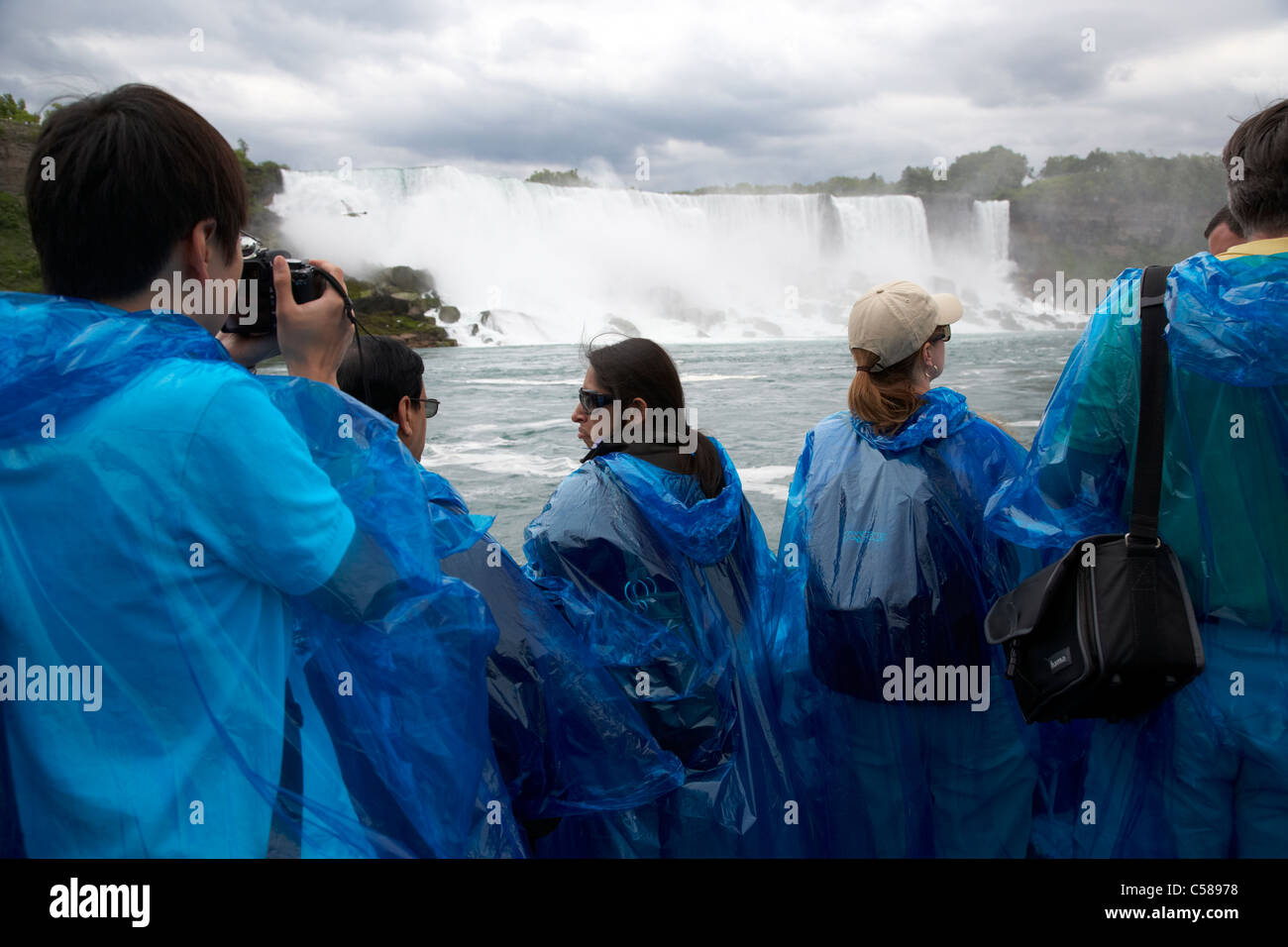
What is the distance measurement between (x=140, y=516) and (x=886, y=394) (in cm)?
145

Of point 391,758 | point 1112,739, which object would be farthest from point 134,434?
point 1112,739

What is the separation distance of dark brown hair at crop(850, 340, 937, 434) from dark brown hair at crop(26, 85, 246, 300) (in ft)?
4.25

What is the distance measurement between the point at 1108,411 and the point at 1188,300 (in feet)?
0.70

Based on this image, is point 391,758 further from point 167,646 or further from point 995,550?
point 995,550

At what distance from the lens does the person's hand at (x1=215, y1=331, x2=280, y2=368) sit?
3.93ft

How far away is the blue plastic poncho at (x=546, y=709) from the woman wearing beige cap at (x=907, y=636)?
0.44 m

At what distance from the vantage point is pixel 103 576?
89 cm

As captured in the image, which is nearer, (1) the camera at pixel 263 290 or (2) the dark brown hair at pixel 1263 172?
(1) the camera at pixel 263 290

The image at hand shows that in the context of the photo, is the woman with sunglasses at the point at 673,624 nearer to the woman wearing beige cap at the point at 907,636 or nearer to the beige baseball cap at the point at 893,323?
the woman wearing beige cap at the point at 907,636

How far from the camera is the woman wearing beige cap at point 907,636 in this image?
1746 mm
